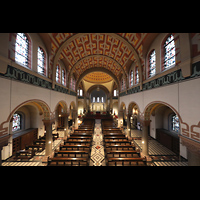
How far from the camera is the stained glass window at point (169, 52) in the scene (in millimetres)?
6255

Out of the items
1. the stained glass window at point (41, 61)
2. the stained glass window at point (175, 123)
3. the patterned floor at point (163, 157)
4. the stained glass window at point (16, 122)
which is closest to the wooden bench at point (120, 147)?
the patterned floor at point (163, 157)

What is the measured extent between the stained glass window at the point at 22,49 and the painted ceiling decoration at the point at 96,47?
6.86ft

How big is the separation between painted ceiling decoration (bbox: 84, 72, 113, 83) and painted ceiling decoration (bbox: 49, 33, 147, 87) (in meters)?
8.15

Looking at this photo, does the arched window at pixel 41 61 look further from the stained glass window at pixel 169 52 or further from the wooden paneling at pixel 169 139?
the wooden paneling at pixel 169 139

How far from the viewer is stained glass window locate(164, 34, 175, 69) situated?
6.26 m

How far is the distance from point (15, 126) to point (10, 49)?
932 centimetres

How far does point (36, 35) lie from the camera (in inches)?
292

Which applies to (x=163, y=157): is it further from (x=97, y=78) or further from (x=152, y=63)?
(x=97, y=78)

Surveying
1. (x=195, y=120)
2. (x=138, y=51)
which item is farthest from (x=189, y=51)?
(x=138, y=51)

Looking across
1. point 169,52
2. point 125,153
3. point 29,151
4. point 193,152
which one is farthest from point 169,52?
point 29,151

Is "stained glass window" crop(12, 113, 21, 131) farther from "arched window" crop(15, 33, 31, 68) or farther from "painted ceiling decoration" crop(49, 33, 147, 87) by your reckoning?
"arched window" crop(15, 33, 31, 68)

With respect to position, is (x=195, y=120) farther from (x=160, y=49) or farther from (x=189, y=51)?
(x=160, y=49)

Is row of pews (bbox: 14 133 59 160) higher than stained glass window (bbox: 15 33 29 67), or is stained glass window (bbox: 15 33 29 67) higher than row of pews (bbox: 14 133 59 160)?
stained glass window (bbox: 15 33 29 67)

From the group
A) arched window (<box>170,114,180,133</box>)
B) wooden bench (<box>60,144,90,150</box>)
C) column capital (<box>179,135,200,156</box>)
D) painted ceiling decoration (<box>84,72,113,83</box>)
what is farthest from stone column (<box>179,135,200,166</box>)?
painted ceiling decoration (<box>84,72,113,83</box>)
